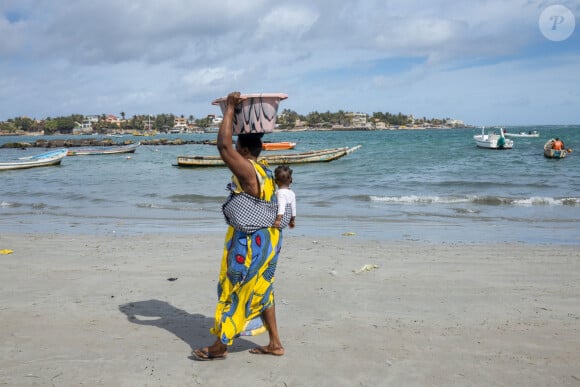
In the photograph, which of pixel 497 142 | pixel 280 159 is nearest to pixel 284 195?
pixel 280 159

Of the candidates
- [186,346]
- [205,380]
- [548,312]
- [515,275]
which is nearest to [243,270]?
[205,380]

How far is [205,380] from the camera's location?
333 cm

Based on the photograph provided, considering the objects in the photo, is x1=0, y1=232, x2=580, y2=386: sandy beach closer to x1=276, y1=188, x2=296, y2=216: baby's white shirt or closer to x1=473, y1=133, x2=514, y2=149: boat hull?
x1=276, y1=188, x2=296, y2=216: baby's white shirt

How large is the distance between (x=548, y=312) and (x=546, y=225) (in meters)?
6.25

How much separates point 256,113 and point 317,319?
2020 millimetres

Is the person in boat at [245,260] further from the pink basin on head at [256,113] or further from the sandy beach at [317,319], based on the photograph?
the sandy beach at [317,319]

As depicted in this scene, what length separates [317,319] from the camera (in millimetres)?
4480

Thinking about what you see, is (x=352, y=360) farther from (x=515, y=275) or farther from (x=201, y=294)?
(x=515, y=275)

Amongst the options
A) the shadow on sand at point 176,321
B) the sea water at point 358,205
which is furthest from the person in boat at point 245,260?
the sea water at point 358,205

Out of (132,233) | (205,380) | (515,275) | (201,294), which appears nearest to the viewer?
(205,380)

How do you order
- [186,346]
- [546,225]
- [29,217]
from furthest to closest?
[29,217], [546,225], [186,346]

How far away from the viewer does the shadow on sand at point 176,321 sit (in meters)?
4.01

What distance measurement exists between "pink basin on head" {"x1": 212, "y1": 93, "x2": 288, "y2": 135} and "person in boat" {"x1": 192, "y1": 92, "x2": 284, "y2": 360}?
50 millimetres

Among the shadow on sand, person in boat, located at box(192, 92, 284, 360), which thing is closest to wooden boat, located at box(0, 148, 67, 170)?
the shadow on sand
